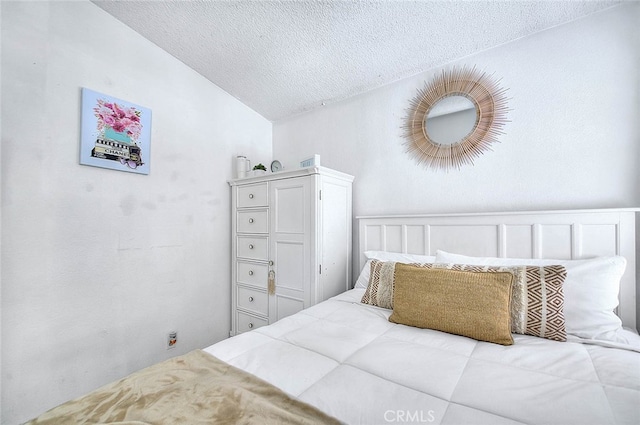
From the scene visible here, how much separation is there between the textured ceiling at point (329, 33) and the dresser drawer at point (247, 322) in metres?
2.02

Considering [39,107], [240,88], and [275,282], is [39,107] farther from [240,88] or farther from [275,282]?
[275,282]

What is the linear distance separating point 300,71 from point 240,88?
2.06 feet

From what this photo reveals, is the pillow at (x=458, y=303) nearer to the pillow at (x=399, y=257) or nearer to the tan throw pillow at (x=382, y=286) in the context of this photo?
the tan throw pillow at (x=382, y=286)

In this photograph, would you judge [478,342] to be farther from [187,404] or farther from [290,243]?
[290,243]

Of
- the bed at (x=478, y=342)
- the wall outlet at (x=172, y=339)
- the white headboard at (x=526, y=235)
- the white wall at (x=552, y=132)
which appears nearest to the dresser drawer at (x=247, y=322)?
the wall outlet at (x=172, y=339)

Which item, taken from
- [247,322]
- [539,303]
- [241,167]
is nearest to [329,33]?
[241,167]

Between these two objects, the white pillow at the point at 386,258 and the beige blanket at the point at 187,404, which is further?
the white pillow at the point at 386,258

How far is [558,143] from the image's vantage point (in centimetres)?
157

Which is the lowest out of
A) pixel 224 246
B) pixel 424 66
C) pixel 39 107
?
pixel 224 246

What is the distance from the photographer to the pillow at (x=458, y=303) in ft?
3.65

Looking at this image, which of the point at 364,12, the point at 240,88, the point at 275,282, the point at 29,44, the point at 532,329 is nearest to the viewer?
the point at 532,329

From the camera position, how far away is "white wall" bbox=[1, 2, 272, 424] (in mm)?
1433

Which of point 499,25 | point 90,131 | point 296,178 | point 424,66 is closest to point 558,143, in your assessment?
point 499,25

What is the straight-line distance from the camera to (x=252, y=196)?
2340 millimetres
